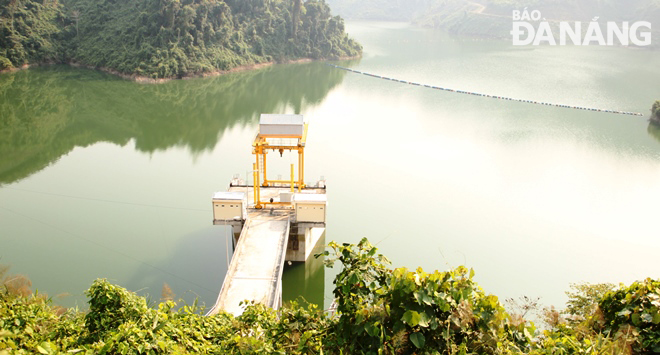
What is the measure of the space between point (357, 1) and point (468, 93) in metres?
65.3

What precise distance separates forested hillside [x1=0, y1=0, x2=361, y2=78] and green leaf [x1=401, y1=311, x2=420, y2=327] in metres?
30.8

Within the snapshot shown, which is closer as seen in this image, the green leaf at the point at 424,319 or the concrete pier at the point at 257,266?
the green leaf at the point at 424,319

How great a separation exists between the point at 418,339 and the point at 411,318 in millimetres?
169

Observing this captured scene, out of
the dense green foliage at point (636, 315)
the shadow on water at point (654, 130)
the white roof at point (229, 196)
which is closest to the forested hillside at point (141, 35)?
the white roof at point (229, 196)

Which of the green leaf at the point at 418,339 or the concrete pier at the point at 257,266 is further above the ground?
the green leaf at the point at 418,339

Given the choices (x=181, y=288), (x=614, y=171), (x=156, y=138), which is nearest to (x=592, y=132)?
(x=614, y=171)

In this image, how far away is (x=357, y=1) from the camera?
92.8 metres

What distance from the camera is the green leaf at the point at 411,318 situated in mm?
3742

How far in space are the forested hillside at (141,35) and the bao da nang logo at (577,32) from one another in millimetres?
31310

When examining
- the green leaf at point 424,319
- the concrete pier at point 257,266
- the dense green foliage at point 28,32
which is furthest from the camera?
the dense green foliage at point 28,32

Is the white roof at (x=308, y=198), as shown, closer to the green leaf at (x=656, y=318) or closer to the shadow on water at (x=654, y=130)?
the green leaf at (x=656, y=318)

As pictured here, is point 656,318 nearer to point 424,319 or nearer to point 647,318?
point 647,318

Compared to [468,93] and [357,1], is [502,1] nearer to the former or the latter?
[357,1]

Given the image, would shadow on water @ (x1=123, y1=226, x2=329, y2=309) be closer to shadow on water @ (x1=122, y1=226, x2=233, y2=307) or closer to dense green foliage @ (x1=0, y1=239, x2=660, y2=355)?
shadow on water @ (x1=122, y1=226, x2=233, y2=307)
